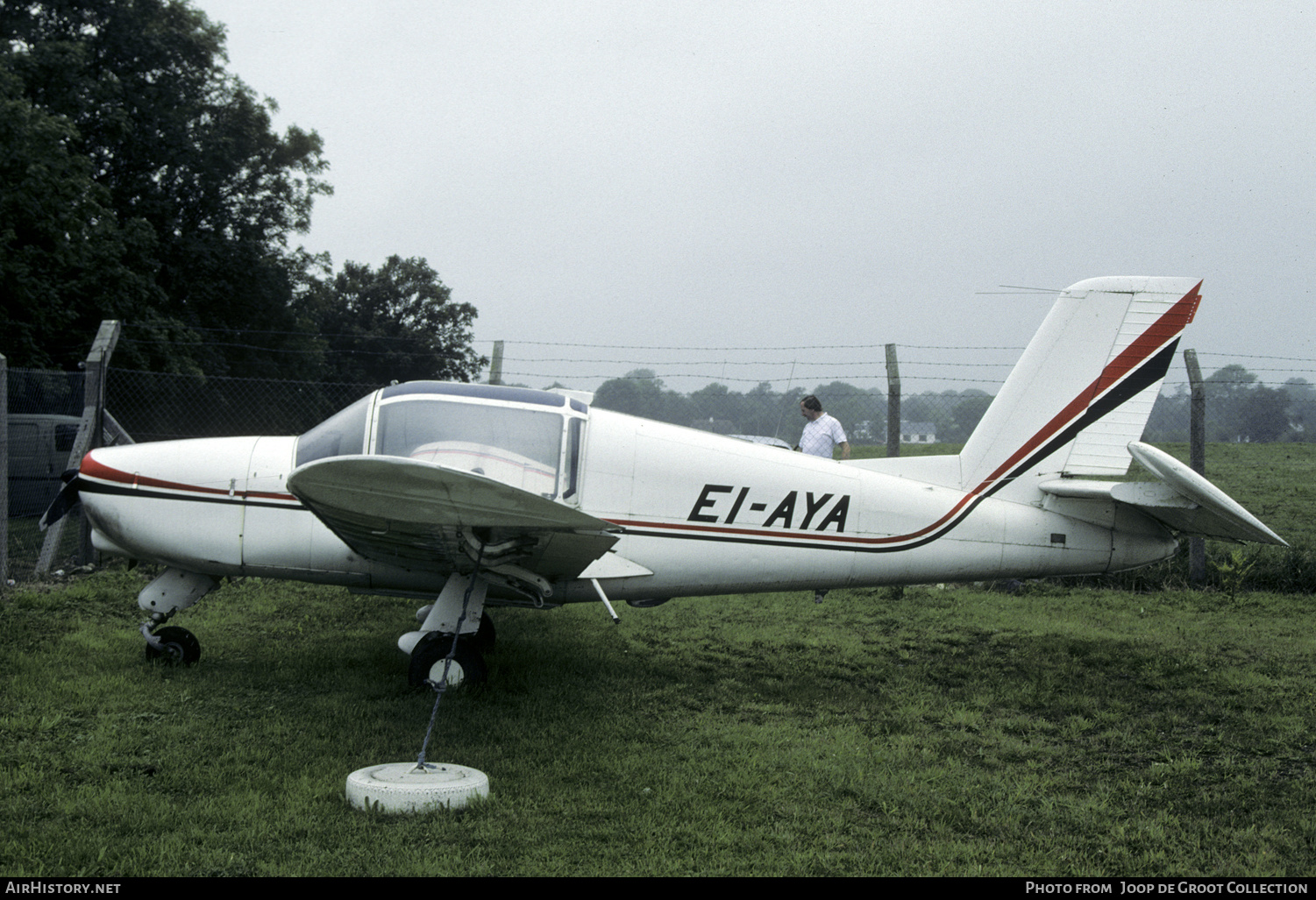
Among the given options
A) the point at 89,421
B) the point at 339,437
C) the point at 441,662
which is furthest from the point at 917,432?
the point at 89,421

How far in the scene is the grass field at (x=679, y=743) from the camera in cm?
330

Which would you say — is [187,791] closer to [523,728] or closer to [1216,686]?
[523,728]

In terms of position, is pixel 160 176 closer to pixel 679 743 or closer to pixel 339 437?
pixel 339 437

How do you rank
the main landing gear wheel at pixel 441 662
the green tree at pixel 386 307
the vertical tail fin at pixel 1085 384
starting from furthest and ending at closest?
the green tree at pixel 386 307 < the vertical tail fin at pixel 1085 384 < the main landing gear wheel at pixel 441 662

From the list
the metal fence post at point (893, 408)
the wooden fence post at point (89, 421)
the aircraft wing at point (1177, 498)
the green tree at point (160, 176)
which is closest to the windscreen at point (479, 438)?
the aircraft wing at point (1177, 498)

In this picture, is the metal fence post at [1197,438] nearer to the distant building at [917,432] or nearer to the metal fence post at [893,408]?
the distant building at [917,432]

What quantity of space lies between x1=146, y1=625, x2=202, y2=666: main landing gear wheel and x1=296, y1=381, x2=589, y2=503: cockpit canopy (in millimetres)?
1444

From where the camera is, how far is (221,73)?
1142 inches

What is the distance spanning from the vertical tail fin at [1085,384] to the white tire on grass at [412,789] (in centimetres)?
397

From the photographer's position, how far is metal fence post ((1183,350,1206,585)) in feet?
30.3

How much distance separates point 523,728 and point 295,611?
12.5 feet

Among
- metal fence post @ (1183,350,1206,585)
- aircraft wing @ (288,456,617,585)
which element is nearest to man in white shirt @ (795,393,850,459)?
metal fence post @ (1183,350,1206,585)

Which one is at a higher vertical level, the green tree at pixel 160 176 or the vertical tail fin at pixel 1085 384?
the green tree at pixel 160 176

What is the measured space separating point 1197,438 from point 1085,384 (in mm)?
4332
